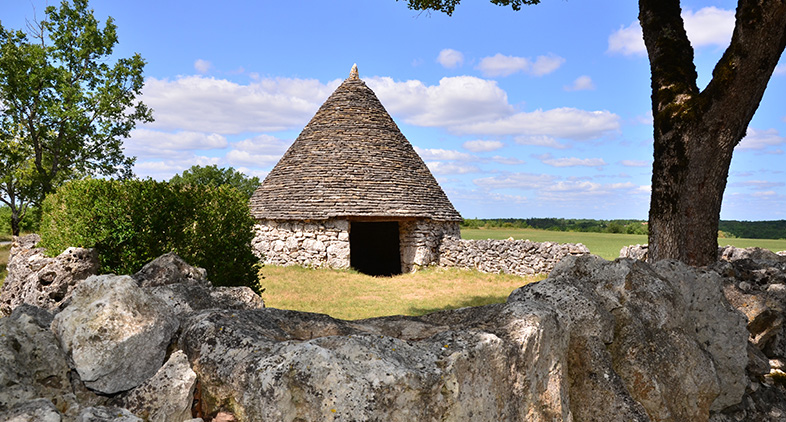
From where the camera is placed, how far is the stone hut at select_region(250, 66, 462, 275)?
1672 centimetres

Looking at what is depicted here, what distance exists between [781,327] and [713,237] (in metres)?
1.85

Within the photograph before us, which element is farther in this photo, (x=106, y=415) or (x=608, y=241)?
(x=608, y=241)

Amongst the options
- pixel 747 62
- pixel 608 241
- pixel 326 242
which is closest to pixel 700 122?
pixel 747 62

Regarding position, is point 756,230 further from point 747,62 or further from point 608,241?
point 747,62

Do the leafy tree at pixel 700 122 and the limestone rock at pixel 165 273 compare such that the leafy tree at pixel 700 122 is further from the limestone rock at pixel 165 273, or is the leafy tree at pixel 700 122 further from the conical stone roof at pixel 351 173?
the conical stone roof at pixel 351 173

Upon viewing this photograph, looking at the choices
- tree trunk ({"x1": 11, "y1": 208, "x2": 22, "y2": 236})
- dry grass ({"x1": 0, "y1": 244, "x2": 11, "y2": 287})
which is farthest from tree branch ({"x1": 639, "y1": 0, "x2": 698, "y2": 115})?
tree trunk ({"x1": 11, "y1": 208, "x2": 22, "y2": 236})

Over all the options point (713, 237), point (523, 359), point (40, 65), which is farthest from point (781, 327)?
point (40, 65)

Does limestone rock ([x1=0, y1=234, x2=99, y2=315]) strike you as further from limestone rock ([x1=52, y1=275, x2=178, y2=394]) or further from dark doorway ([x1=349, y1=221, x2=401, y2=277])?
dark doorway ([x1=349, y1=221, x2=401, y2=277])

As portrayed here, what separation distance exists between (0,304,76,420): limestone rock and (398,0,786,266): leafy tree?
7.02 metres

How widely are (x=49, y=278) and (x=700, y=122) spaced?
31.1 feet

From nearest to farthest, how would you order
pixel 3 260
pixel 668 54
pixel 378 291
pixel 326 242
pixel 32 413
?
1. pixel 32 413
2. pixel 668 54
3. pixel 378 291
4. pixel 326 242
5. pixel 3 260

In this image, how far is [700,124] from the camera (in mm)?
6484

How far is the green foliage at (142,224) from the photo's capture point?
7.43 meters

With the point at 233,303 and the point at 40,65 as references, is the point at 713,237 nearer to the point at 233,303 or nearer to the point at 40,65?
the point at 233,303
